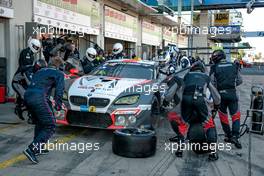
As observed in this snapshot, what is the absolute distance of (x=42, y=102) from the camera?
5113mm

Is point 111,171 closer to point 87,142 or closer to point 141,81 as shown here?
point 87,142

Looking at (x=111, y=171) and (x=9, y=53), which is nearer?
(x=111, y=171)

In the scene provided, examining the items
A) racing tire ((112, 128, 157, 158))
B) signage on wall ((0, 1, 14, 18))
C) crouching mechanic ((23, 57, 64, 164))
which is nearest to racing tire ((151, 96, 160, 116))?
racing tire ((112, 128, 157, 158))

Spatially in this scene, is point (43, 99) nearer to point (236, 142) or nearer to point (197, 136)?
point (197, 136)

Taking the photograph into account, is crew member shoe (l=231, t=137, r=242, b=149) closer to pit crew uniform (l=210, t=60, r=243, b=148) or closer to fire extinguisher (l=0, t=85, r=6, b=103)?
pit crew uniform (l=210, t=60, r=243, b=148)

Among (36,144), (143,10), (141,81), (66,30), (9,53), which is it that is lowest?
(36,144)

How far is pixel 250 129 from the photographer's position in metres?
7.84

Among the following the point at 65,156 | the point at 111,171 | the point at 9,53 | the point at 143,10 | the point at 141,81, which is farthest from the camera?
the point at 143,10

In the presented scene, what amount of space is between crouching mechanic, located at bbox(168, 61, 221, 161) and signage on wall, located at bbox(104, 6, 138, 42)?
45.5ft

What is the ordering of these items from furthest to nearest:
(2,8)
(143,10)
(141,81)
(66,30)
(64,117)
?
(143,10), (66,30), (2,8), (141,81), (64,117)

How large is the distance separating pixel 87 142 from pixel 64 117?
66cm

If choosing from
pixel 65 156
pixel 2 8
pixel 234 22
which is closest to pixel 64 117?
pixel 65 156

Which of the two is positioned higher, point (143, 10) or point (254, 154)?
point (143, 10)

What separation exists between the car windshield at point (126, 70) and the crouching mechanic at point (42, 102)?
283cm
